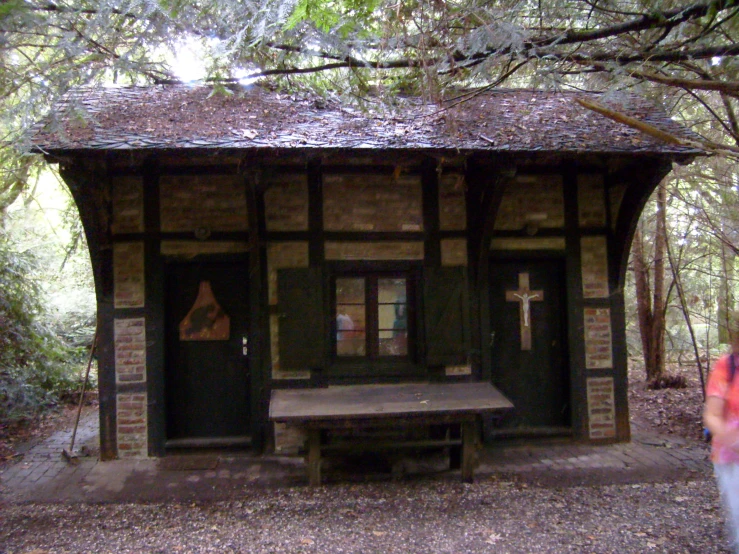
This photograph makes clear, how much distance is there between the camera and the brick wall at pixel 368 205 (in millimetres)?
5645

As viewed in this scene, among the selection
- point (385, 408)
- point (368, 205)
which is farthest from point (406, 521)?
point (368, 205)

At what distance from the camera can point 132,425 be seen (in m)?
5.44

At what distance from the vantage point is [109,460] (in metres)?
5.39

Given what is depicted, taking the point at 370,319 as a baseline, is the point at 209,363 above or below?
below

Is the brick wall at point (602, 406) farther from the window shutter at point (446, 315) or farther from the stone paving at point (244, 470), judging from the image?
the window shutter at point (446, 315)

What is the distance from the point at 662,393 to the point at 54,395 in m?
8.62

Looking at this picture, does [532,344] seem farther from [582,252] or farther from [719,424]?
[719,424]

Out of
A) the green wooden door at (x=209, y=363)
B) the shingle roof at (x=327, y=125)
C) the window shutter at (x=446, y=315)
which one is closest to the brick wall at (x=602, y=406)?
the window shutter at (x=446, y=315)

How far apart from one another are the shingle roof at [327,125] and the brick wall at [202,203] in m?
0.61

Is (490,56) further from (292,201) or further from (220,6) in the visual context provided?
(292,201)

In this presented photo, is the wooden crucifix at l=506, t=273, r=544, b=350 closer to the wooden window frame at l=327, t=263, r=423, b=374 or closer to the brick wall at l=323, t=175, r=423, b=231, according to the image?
the wooden window frame at l=327, t=263, r=423, b=374

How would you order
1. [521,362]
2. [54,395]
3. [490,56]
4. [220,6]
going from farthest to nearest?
1. [54,395]
2. [521,362]
3. [490,56]
4. [220,6]

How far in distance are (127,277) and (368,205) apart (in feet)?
8.21

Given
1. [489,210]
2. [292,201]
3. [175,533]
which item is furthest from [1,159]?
[489,210]
